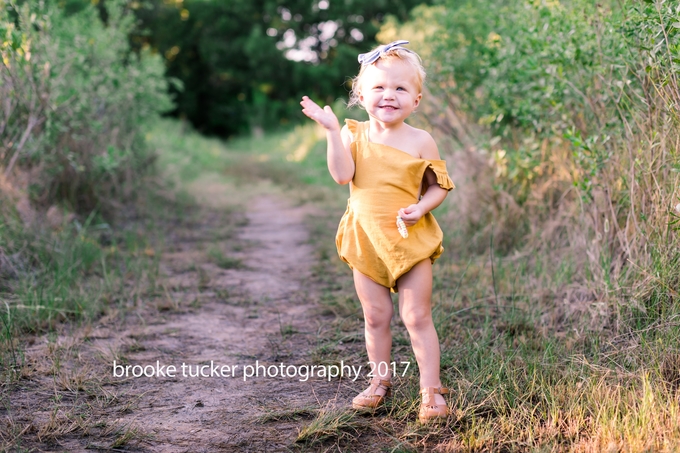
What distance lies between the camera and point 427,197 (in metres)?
2.38

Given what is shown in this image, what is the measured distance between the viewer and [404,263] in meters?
2.33

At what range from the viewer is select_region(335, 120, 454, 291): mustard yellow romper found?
2352 millimetres

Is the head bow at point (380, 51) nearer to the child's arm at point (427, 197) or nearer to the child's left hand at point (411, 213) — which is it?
the child's arm at point (427, 197)

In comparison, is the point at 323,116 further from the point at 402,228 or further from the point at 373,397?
the point at 373,397

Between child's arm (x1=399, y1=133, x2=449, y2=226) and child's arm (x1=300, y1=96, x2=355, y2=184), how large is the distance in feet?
0.87

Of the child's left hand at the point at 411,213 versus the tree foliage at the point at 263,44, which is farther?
the tree foliage at the point at 263,44

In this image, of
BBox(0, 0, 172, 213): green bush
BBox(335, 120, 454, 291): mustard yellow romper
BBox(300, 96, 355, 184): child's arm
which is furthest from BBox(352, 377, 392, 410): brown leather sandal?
BBox(0, 0, 172, 213): green bush

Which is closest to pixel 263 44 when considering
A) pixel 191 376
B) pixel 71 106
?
pixel 71 106

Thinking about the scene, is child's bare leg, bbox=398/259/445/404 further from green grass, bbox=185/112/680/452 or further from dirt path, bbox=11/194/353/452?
dirt path, bbox=11/194/353/452

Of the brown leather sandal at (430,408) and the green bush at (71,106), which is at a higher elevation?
the green bush at (71,106)

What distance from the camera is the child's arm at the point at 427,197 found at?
2313mm

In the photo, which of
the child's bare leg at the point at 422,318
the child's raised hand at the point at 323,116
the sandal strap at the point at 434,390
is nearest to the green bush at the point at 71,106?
the child's raised hand at the point at 323,116

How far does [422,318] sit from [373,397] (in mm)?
359

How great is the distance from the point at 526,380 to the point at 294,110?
23.6 m
